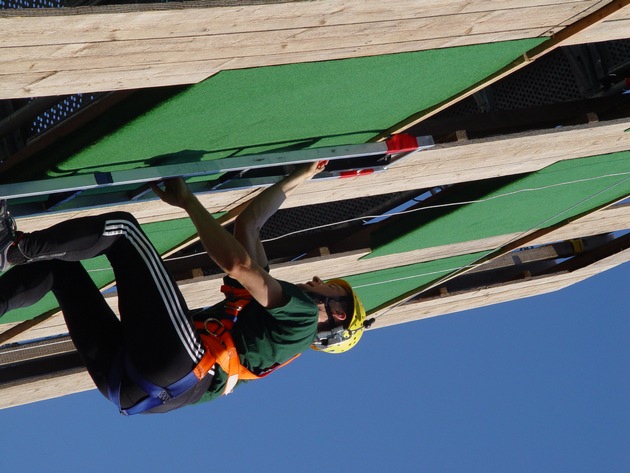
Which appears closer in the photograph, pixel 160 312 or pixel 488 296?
pixel 160 312

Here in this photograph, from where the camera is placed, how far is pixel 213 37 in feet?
13.9

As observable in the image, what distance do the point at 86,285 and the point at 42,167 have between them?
57 cm

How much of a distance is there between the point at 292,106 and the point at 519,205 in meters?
3.28

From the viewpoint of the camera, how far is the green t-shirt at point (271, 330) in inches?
180

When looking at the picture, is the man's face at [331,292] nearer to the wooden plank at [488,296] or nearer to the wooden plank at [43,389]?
the wooden plank at [43,389]

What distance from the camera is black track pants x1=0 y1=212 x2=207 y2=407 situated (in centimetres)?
420

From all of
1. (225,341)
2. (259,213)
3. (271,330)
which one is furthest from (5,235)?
(259,213)

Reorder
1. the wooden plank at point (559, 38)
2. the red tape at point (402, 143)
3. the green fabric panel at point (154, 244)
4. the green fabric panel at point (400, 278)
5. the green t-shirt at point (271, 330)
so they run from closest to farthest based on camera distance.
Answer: the green t-shirt at point (271, 330)
the wooden plank at point (559, 38)
the red tape at point (402, 143)
the green fabric panel at point (154, 244)
the green fabric panel at point (400, 278)

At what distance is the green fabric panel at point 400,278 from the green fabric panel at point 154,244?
2173mm

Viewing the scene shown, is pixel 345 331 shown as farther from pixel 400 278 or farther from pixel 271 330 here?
pixel 400 278

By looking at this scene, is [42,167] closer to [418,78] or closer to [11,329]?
[418,78]

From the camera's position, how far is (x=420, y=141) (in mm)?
5648

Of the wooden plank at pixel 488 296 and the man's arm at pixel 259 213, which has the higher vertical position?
the man's arm at pixel 259 213

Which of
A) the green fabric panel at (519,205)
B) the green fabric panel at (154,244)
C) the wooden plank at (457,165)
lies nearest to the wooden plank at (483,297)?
the green fabric panel at (519,205)
